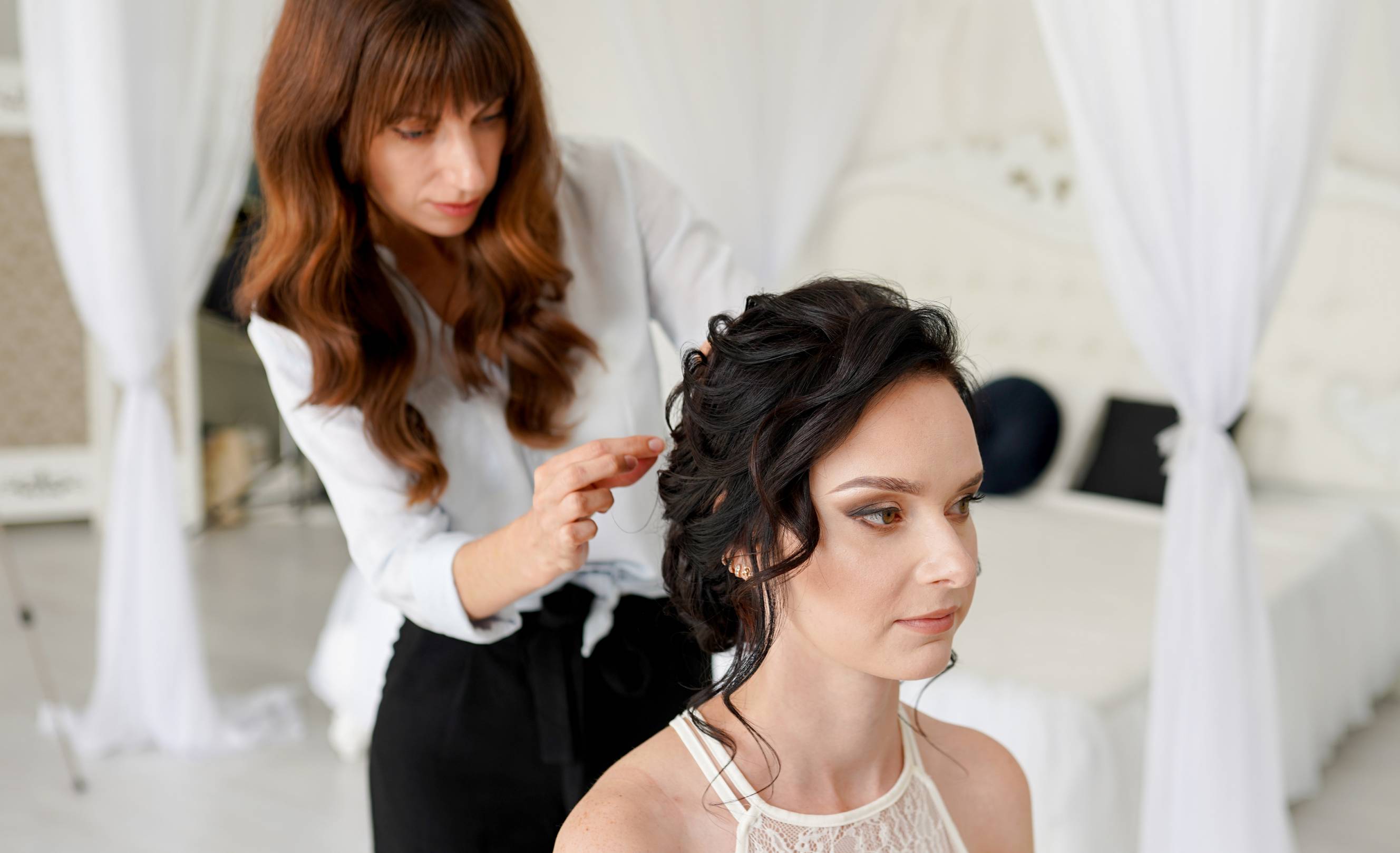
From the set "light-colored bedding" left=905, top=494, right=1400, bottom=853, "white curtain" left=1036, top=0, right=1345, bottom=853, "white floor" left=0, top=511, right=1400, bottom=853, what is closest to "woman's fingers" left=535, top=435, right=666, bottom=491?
"white curtain" left=1036, top=0, right=1345, bottom=853

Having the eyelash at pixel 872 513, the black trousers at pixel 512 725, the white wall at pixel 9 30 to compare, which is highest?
the eyelash at pixel 872 513

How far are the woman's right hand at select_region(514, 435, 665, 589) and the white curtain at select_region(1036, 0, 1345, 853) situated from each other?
1046 millimetres

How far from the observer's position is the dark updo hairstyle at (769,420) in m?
1.01

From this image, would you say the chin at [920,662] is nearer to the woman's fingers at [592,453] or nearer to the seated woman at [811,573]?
the seated woman at [811,573]

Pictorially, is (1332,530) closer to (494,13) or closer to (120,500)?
(494,13)

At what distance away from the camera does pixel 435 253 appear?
4.89ft

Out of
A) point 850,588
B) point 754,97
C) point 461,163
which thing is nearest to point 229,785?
point 754,97

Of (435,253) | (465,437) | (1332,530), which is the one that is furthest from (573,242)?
(1332,530)

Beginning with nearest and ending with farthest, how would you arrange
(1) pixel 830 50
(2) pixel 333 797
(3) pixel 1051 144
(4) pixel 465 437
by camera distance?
1. (4) pixel 465 437
2. (2) pixel 333 797
3. (1) pixel 830 50
4. (3) pixel 1051 144

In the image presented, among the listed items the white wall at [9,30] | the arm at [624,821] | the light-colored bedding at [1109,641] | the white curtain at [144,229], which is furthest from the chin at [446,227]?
the white wall at [9,30]

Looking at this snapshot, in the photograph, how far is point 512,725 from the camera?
1407mm

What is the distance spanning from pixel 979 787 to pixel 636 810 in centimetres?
38

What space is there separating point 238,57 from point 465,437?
2130mm

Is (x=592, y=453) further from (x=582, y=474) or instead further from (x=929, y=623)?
(x=929, y=623)
